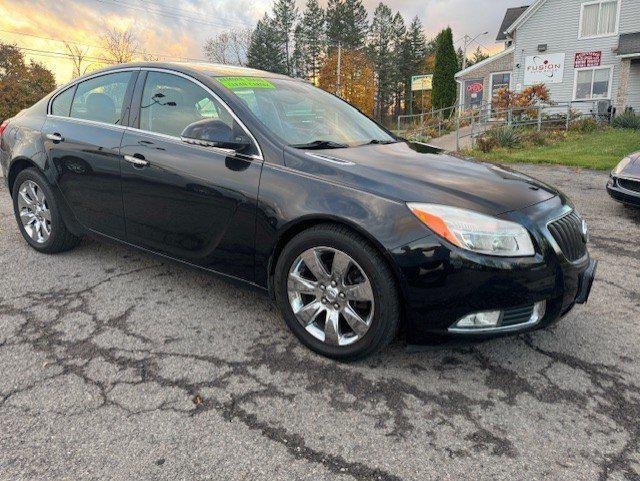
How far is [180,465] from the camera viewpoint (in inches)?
78.0

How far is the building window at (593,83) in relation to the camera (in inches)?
898

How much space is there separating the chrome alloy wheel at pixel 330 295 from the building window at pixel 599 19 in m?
25.3

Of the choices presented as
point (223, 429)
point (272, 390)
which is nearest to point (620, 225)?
point (272, 390)

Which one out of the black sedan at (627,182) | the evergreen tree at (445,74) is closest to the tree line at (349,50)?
the evergreen tree at (445,74)

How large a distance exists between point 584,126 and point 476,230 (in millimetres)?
16869

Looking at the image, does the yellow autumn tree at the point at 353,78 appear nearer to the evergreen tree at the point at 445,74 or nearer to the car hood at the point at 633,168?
the evergreen tree at the point at 445,74

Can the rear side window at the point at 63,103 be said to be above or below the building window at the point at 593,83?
below

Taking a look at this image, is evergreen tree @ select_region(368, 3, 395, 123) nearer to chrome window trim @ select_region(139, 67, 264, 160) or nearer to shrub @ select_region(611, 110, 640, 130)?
shrub @ select_region(611, 110, 640, 130)

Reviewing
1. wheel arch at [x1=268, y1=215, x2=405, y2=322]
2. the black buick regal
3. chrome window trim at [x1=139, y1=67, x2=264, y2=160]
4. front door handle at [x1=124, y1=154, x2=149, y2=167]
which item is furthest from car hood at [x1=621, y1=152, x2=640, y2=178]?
front door handle at [x1=124, y1=154, x2=149, y2=167]

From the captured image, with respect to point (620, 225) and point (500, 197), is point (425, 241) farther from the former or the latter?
point (620, 225)

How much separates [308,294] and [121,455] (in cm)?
119

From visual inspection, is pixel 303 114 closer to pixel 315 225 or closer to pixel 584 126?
pixel 315 225

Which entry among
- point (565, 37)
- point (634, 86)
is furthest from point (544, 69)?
point (634, 86)

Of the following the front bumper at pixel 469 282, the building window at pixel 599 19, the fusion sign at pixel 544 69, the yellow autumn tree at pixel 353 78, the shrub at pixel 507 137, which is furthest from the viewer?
the yellow autumn tree at pixel 353 78
